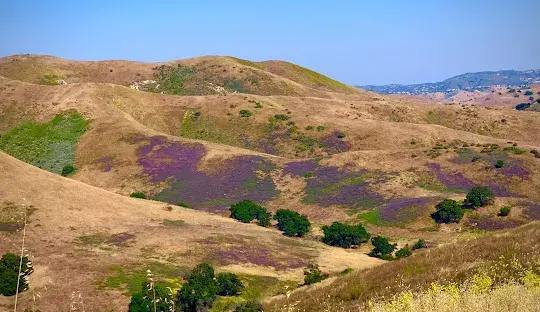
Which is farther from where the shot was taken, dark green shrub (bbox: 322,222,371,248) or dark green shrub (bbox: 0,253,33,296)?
dark green shrub (bbox: 322,222,371,248)

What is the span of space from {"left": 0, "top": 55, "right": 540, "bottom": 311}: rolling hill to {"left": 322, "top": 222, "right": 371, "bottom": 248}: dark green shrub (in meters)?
1.24

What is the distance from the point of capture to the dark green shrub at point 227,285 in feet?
126

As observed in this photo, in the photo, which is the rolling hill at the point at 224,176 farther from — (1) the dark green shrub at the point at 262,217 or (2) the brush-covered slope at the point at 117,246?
(1) the dark green shrub at the point at 262,217

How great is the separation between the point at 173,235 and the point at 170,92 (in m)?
121

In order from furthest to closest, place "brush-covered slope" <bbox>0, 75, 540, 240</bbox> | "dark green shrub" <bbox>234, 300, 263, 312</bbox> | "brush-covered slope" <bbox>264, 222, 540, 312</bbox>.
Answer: "brush-covered slope" <bbox>0, 75, 540, 240</bbox>
"dark green shrub" <bbox>234, 300, 263, 312</bbox>
"brush-covered slope" <bbox>264, 222, 540, 312</bbox>

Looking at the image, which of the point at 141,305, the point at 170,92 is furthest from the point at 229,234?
the point at 170,92

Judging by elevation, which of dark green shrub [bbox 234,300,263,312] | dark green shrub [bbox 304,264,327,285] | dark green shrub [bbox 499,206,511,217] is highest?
dark green shrub [bbox 234,300,263,312]

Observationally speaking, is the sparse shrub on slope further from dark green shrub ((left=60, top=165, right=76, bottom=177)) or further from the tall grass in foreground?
dark green shrub ((left=60, top=165, right=76, bottom=177))

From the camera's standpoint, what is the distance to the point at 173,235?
50.1 m

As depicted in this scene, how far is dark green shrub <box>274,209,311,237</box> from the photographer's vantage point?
199ft

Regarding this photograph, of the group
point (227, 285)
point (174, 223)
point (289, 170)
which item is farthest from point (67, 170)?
point (227, 285)

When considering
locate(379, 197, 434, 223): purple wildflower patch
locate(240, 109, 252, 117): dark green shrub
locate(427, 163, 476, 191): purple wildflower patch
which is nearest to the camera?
locate(379, 197, 434, 223): purple wildflower patch

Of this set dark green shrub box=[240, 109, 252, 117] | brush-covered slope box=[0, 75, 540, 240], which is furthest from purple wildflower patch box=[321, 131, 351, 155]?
dark green shrub box=[240, 109, 252, 117]

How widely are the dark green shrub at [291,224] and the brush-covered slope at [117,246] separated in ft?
6.95
